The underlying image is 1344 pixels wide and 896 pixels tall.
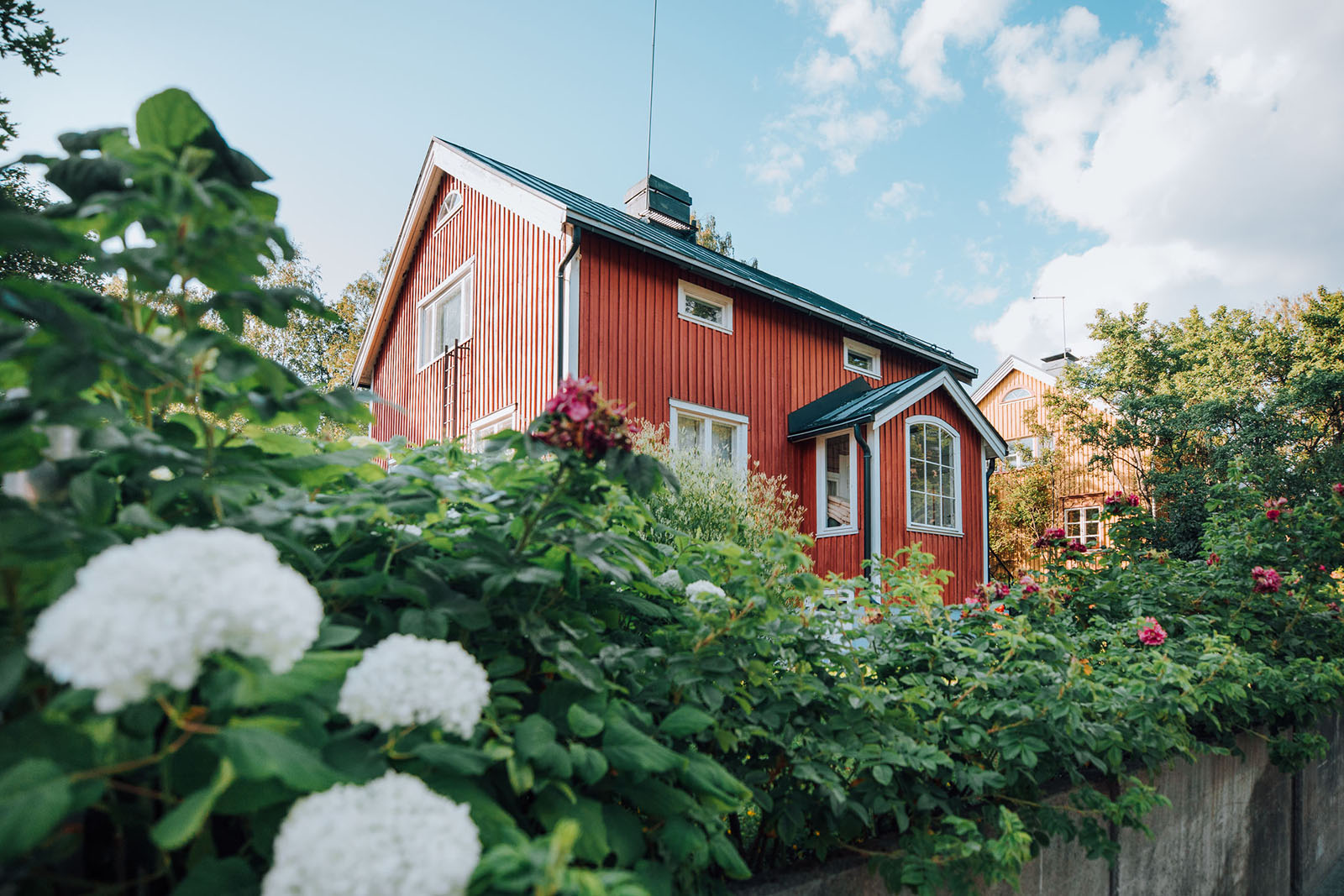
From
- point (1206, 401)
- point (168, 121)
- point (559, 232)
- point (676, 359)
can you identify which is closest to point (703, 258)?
point (676, 359)

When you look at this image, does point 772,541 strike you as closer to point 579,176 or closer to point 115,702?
point 115,702

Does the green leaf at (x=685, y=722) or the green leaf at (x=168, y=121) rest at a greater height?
the green leaf at (x=168, y=121)

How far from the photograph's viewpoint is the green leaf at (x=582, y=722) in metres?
1.01

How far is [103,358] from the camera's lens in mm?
806

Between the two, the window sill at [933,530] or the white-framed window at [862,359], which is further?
the white-framed window at [862,359]

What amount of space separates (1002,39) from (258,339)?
20.7 m

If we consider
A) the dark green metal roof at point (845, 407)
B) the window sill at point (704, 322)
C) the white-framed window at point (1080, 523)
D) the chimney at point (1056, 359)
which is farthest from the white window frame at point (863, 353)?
the chimney at point (1056, 359)

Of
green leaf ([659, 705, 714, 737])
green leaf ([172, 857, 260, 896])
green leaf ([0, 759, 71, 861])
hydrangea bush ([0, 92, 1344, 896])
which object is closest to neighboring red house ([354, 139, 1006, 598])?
hydrangea bush ([0, 92, 1344, 896])

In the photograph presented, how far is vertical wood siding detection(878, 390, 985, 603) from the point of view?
1003cm

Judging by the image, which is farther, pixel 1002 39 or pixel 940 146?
pixel 940 146

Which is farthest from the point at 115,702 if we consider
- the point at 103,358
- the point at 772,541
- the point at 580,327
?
the point at 580,327

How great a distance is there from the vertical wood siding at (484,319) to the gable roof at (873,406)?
4.15 meters

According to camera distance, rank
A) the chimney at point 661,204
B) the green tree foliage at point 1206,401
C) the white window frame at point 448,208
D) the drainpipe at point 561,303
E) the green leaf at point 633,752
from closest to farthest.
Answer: the green leaf at point 633,752 → the drainpipe at point 561,303 → the white window frame at point 448,208 → the chimney at point 661,204 → the green tree foliage at point 1206,401

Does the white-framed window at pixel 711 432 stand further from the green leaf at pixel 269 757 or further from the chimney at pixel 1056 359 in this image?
the chimney at pixel 1056 359
